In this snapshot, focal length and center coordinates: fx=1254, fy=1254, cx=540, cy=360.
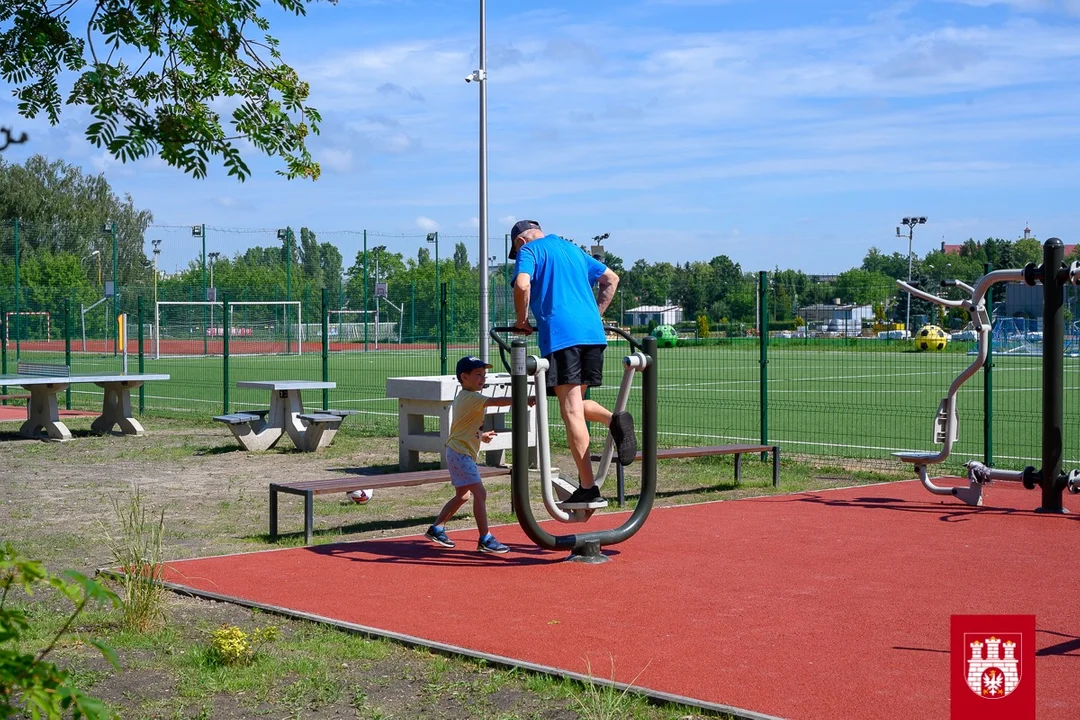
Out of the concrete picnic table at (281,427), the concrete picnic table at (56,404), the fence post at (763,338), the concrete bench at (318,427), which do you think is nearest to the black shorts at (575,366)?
the fence post at (763,338)

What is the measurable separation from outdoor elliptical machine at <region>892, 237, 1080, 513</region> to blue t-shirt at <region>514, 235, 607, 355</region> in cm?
278

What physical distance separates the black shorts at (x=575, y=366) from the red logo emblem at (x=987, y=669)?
3912mm

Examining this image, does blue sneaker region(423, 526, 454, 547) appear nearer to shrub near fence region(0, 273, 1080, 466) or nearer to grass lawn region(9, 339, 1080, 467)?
shrub near fence region(0, 273, 1080, 466)

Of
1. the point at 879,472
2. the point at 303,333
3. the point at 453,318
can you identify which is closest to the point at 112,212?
the point at 303,333

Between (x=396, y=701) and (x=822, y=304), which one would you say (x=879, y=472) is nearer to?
(x=396, y=701)

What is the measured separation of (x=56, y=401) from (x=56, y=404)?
24cm

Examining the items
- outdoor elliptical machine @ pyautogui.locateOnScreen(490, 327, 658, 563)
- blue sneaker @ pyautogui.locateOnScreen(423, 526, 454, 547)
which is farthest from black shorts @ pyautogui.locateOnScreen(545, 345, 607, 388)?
blue sneaker @ pyautogui.locateOnScreen(423, 526, 454, 547)

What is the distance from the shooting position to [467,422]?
8141 millimetres

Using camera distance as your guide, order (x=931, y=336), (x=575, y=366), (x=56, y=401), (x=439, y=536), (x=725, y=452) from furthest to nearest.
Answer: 1. (x=931, y=336)
2. (x=56, y=401)
3. (x=725, y=452)
4. (x=439, y=536)
5. (x=575, y=366)

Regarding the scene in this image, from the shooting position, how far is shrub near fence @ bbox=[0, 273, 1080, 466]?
16734 millimetres

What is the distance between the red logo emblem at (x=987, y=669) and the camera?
3.64 m

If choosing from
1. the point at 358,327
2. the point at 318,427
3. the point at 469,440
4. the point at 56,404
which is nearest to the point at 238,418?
the point at 318,427

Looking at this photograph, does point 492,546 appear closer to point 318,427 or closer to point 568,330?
point 568,330

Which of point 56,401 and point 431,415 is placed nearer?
point 431,415
